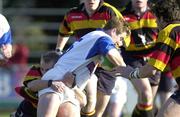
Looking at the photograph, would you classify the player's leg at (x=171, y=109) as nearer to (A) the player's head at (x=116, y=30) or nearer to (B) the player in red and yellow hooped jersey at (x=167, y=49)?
(B) the player in red and yellow hooped jersey at (x=167, y=49)

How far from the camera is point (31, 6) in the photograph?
2391cm

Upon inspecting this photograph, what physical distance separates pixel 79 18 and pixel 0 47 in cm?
146

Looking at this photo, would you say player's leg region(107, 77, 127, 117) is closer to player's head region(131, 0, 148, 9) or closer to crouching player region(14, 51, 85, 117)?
player's head region(131, 0, 148, 9)

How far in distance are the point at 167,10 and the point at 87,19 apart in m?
2.83

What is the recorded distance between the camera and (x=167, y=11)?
8477mm

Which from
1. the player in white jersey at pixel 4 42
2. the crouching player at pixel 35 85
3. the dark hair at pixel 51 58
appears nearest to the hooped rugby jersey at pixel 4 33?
the player in white jersey at pixel 4 42

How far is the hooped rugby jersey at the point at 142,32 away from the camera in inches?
452

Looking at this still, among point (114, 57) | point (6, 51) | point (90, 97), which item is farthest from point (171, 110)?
point (6, 51)

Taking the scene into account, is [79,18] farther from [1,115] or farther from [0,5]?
[0,5]

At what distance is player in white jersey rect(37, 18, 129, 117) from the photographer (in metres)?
8.64

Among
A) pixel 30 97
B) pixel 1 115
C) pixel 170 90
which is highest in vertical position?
pixel 30 97

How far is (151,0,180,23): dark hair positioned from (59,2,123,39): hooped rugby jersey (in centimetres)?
229

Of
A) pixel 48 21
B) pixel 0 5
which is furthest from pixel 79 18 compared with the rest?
pixel 48 21

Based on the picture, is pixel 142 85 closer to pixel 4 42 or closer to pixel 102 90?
pixel 102 90
